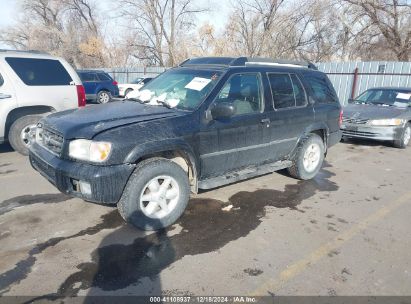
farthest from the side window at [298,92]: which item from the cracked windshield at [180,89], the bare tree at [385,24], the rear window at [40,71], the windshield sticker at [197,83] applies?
the bare tree at [385,24]

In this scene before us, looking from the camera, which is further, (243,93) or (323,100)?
(323,100)

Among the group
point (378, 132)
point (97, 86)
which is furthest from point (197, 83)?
point (97, 86)

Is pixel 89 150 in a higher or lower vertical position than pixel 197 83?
lower

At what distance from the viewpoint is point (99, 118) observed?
3.71 metres

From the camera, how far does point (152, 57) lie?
1458 inches

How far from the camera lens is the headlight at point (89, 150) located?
10.8ft

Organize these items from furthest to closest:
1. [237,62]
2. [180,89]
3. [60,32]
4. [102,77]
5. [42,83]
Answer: [60,32] → [102,77] → [42,83] → [237,62] → [180,89]

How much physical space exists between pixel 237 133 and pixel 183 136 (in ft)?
2.90

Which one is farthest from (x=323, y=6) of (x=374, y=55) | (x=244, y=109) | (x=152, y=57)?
(x=244, y=109)

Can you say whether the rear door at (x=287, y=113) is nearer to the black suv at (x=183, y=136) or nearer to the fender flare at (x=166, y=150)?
the black suv at (x=183, y=136)

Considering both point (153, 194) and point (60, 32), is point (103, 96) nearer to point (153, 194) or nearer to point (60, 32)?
point (153, 194)

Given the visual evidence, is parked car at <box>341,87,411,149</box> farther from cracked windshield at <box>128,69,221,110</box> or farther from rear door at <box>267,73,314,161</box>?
cracked windshield at <box>128,69,221,110</box>

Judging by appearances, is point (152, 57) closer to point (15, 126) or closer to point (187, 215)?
point (15, 126)

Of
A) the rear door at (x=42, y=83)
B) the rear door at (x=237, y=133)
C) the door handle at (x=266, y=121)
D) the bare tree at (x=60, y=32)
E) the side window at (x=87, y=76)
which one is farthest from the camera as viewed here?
the bare tree at (x=60, y=32)
